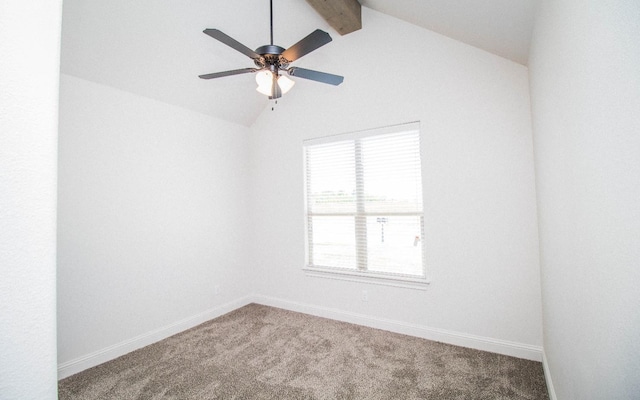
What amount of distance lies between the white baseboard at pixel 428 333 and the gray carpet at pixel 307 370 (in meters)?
0.07

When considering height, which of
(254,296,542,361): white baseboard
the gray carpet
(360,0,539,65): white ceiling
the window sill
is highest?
(360,0,539,65): white ceiling

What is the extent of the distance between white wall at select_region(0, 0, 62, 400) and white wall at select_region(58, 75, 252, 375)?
2.43 meters

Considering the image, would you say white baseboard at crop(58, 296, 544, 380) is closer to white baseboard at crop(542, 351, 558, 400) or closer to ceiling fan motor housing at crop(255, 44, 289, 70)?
white baseboard at crop(542, 351, 558, 400)

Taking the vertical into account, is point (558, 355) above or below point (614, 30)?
below

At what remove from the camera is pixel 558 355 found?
1.71 meters

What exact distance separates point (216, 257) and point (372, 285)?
2.02 meters

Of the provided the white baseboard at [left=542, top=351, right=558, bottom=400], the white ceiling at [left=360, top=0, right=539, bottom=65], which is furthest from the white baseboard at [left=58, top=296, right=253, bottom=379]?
the white ceiling at [left=360, top=0, right=539, bottom=65]

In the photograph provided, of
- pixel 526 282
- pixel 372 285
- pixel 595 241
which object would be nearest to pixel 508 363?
pixel 526 282

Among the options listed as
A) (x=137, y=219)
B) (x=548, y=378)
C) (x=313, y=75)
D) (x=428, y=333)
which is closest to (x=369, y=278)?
(x=428, y=333)

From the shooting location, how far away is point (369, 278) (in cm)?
323

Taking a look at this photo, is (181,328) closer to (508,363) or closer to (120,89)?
(120,89)

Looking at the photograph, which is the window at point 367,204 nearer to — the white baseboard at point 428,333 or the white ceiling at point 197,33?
the white baseboard at point 428,333

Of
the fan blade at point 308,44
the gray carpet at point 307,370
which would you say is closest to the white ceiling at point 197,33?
the fan blade at point 308,44

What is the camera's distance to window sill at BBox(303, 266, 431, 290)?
2.93 m
